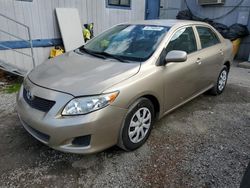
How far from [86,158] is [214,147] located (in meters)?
1.58

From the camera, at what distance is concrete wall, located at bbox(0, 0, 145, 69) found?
5.06 meters

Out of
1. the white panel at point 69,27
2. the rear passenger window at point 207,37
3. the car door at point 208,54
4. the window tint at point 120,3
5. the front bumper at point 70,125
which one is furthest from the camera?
the window tint at point 120,3

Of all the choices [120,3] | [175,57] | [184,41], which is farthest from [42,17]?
[175,57]

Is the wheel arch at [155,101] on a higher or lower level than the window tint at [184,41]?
lower

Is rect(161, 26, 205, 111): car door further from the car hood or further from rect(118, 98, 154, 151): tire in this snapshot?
the car hood

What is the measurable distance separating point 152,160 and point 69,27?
4.85 metres

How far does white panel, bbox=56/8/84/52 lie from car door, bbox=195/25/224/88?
12.4 feet

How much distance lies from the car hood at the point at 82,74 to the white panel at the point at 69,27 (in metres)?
3.45

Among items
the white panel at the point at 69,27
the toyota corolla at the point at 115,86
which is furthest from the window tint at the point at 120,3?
the toyota corolla at the point at 115,86

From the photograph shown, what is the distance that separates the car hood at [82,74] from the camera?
2.14 metres

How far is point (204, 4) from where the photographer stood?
8.51 metres

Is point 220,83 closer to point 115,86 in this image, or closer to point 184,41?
point 184,41

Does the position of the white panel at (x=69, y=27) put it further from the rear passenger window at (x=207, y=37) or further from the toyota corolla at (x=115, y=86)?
the rear passenger window at (x=207, y=37)

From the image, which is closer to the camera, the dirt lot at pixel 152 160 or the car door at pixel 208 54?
the dirt lot at pixel 152 160
